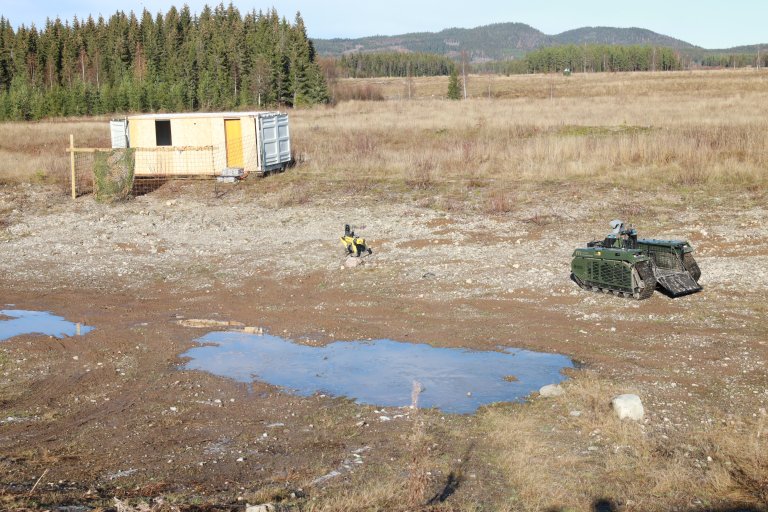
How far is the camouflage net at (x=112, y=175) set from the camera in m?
23.1

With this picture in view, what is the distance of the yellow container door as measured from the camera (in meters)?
25.3

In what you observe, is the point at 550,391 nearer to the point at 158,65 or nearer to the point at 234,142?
the point at 234,142

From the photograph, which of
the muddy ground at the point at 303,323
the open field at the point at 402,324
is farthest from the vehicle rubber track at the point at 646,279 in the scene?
the open field at the point at 402,324

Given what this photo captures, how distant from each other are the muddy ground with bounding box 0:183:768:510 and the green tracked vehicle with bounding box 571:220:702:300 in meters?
0.22

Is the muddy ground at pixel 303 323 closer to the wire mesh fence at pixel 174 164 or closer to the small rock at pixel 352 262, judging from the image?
the small rock at pixel 352 262

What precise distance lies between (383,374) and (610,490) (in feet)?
12.2

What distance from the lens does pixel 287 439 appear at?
7727 mm

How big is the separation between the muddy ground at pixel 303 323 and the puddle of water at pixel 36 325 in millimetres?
340

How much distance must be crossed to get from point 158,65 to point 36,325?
239 ft

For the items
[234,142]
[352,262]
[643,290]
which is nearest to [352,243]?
[352,262]

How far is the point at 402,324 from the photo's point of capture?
1180 centimetres

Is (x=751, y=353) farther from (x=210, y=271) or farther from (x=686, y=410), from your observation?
(x=210, y=271)

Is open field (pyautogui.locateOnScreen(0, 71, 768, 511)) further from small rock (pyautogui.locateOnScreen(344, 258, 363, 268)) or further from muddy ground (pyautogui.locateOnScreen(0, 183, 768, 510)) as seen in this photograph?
small rock (pyautogui.locateOnScreen(344, 258, 363, 268))

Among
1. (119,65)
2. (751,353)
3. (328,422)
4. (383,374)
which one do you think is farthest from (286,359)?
(119,65)
